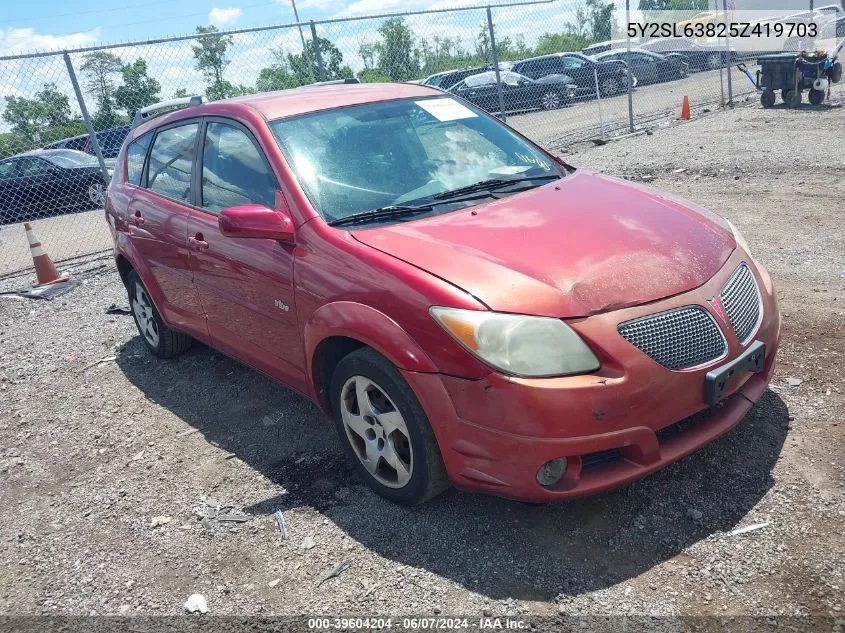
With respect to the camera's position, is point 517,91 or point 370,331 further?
point 517,91

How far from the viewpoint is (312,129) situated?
12.9 feet

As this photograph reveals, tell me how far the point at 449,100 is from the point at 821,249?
3.35m

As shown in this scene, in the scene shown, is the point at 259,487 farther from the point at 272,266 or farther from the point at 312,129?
the point at 312,129

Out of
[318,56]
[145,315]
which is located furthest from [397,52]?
[145,315]

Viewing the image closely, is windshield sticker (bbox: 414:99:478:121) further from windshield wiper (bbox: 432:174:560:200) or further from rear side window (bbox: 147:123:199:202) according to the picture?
rear side window (bbox: 147:123:199:202)

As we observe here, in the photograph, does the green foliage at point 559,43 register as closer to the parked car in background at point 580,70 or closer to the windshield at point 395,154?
the parked car in background at point 580,70

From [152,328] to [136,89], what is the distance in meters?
5.29

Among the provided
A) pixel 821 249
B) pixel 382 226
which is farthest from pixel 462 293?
pixel 821 249

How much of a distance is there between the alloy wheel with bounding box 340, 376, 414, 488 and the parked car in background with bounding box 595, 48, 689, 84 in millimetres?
19546

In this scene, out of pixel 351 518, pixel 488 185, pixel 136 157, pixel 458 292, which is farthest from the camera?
pixel 136 157

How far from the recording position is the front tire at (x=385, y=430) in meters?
3.03

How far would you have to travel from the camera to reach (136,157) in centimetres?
534

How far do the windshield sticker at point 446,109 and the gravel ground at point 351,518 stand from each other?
74.6 inches

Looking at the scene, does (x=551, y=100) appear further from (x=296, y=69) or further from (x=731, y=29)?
(x=296, y=69)
